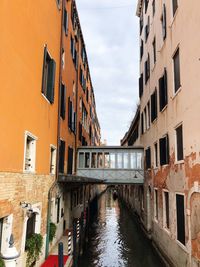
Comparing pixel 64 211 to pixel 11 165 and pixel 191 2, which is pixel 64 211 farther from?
pixel 191 2

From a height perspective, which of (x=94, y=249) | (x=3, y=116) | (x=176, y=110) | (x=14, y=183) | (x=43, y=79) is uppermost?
(x=43, y=79)

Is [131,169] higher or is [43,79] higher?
[43,79]

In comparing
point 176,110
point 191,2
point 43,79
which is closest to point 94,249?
point 176,110

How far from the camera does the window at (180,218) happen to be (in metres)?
9.43

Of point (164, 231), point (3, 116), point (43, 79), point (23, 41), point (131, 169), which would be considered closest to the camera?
point (3, 116)

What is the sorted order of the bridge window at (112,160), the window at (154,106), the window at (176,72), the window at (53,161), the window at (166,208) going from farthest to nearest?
1. the bridge window at (112,160)
2. the window at (154,106)
3. the window at (166,208)
4. the window at (53,161)
5. the window at (176,72)

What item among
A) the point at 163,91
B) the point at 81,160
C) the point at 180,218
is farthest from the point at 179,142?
the point at 81,160

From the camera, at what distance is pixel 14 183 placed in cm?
663

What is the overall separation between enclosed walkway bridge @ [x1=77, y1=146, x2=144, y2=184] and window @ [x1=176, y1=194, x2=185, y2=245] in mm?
9188

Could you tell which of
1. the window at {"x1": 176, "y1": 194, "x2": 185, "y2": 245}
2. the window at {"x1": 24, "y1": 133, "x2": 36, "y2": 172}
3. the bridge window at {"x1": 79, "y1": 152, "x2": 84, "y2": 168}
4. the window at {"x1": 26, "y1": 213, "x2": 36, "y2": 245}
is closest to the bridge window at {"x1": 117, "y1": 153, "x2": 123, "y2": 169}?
the bridge window at {"x1": 79, "y1": 152, "x2": 84, "y2": 168}

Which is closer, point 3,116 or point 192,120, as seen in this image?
point 3,116

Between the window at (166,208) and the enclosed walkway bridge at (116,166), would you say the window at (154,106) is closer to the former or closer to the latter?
the window at (166,208)

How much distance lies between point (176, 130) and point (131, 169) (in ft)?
30.4

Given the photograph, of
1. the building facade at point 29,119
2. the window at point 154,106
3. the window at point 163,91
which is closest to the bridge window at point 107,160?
the window at point 154,106
